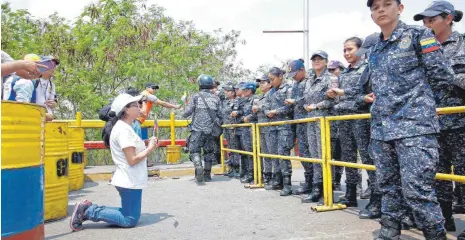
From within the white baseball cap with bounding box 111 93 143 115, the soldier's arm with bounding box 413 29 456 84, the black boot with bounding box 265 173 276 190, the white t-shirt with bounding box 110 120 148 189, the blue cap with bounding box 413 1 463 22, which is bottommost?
the black boot with bounding box 265 173 276 190

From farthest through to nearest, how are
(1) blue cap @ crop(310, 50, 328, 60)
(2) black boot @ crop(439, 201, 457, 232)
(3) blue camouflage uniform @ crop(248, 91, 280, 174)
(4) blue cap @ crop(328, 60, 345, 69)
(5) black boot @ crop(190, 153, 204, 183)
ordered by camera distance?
(5) black boot @ crop(190, 153, 204, 183) → (3) blue camouflage uniform @ crop(248, 91, 280, 174) → (4) blue cap @ crop(328, 60, 345, 69) → (1) blue cap @ crop(310, 50, 328, 60) → (2) black boot @ crop(439, 201, 457, 232)

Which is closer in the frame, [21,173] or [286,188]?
[21,173]

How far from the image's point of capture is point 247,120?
23.2 ft

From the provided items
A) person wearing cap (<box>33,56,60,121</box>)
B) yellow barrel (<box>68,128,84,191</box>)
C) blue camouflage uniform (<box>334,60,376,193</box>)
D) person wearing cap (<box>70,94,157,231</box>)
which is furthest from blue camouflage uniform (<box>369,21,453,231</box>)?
yellow barrel (<box>68,128,84,191</box>)

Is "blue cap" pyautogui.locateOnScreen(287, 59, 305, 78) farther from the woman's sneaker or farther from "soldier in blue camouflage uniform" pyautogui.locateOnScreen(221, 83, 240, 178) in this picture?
the woman's sneaker

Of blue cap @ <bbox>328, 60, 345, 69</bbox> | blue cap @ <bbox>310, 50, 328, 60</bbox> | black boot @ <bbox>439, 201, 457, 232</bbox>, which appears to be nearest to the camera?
black boot @ <bbox>439, 201, 457, 232</bbox>

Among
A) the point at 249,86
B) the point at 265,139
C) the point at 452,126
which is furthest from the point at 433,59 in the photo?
the point at 249,86

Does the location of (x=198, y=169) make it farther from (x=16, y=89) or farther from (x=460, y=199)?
(x=460, y=199)

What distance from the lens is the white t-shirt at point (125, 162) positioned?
3.89 metres

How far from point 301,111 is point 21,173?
365 cm

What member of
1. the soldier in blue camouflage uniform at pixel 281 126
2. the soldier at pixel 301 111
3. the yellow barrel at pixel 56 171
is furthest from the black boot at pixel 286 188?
the yellow barrel at pixel 56 171

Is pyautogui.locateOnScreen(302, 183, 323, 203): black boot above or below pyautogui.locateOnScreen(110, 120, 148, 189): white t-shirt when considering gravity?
below

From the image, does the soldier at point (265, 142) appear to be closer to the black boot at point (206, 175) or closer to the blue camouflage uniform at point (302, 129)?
the blue camouflage uniform at point (302, 129)

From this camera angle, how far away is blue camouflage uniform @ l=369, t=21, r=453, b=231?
257 centimetres
